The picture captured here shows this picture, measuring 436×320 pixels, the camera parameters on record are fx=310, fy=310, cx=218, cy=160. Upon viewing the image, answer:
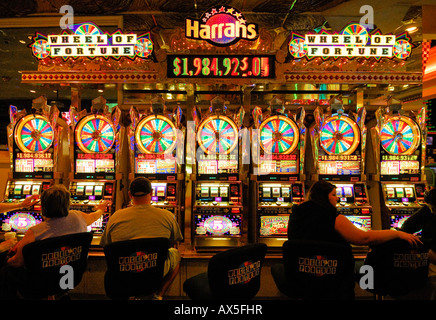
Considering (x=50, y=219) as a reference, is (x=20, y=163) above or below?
above

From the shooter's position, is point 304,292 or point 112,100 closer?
point 304,292

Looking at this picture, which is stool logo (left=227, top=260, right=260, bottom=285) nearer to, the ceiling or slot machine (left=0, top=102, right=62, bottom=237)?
slot machine (left=0, top=102, right=62, bottom=237)

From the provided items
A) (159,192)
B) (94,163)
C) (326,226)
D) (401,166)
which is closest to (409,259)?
(326,226)

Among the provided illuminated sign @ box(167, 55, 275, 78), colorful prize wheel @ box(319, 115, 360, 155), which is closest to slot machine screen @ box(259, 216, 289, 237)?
colorful prize wheel @ box(319, 115, 360, 155)

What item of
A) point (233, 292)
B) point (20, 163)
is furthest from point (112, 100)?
point (233, 292)

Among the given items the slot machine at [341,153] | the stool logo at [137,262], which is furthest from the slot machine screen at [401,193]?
the stool logo at [137,262]

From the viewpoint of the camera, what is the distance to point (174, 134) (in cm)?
481

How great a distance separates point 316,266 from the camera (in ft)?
8.38

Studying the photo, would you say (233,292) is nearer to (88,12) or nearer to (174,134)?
(174,134)

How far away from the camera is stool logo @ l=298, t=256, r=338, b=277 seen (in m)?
2.54

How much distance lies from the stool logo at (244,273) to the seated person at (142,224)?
94cm

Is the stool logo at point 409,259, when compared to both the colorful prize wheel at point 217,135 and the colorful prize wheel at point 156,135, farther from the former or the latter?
the colorful prize wheel at point 156,135
